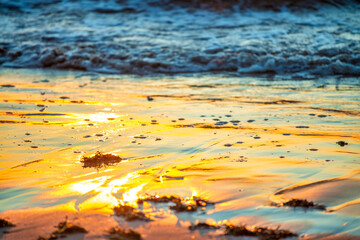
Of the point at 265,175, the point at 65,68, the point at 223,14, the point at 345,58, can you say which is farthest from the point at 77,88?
the point at 223,14

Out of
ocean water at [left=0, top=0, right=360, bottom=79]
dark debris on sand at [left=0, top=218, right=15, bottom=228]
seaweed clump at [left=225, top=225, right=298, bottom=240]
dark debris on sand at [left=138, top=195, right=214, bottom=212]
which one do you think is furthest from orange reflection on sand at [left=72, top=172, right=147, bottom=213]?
ocean water at [left=0, top=0, right=360, bottom=79]

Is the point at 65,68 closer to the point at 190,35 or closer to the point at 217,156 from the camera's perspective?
the point at 190,35

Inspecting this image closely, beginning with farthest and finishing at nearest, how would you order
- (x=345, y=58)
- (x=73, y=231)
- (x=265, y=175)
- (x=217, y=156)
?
(x=345, y=58) → (x=217, y=156) → (x=265, y=175) → (x=73, y=231)

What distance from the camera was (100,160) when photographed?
3.25 meters

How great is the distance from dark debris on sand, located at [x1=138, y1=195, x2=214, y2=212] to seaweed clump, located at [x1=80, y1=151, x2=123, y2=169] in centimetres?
77

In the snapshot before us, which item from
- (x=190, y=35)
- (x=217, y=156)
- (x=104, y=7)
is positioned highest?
(x=104, y=7)

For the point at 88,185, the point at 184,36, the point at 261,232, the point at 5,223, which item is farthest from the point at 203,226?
the point at 184,36

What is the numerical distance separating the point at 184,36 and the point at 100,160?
10211 mm

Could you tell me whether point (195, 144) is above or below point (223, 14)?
below

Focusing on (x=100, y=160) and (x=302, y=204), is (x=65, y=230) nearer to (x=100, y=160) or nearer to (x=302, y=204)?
(x=100, y=160)

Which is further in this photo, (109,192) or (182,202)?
(109,192)

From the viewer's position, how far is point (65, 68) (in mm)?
10625

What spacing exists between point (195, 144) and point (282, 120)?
1.43m

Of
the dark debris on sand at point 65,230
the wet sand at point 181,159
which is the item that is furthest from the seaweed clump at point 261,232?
the dark debris on sand at point 65,230
